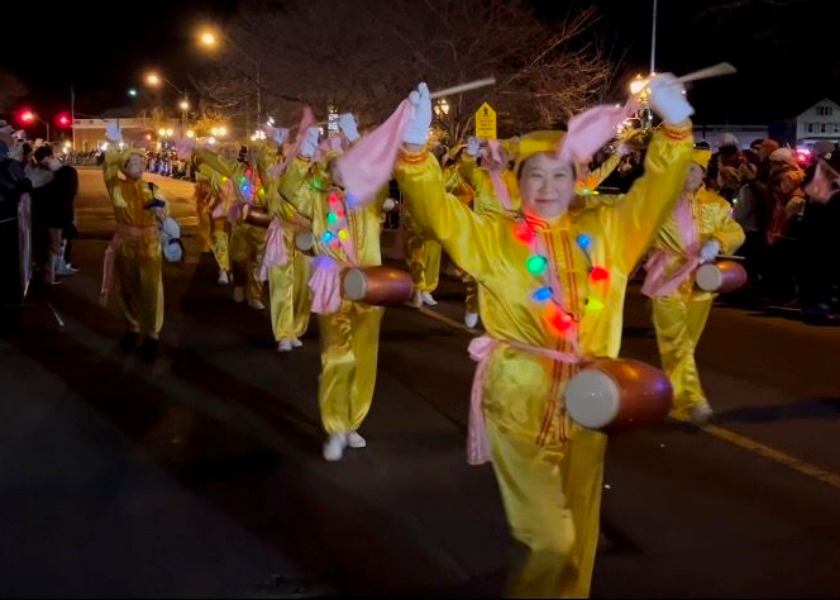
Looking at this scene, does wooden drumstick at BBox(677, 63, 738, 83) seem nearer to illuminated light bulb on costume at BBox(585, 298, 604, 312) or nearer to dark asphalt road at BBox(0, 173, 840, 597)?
illuminated light bulb on costume at BBox(585, 298, 604, 312)

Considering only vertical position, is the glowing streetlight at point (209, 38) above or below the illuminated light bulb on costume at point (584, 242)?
above

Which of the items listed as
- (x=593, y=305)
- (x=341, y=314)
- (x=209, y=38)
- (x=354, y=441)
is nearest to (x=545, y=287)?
(x=593, y=305)

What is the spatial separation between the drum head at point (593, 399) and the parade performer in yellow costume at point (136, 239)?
692 centimetres

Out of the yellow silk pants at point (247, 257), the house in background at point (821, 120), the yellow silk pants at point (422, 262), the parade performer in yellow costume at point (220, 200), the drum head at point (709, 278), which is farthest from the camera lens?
the house in background at point (821, 120)

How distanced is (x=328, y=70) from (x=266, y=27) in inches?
124

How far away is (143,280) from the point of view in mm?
10086

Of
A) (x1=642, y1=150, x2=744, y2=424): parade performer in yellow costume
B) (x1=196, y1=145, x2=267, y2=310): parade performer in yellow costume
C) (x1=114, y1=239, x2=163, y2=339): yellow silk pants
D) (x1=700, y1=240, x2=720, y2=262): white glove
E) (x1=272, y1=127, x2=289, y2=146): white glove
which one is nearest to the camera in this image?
(x1=700, y1=240, x2=720, y2=262): white glove

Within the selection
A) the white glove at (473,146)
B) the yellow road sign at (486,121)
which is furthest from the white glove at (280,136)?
the yellow road sign at (486,121)

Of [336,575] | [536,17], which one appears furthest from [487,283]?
[536,17]

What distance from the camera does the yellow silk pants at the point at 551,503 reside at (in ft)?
11.8

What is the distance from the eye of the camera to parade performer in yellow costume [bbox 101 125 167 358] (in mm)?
9812

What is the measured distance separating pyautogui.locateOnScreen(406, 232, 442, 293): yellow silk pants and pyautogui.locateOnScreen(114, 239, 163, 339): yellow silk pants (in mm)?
4014

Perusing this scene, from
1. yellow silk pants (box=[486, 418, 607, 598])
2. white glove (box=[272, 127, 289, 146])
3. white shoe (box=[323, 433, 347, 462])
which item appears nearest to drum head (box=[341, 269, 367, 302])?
white shoe (box=[323, 433, 347, 462])

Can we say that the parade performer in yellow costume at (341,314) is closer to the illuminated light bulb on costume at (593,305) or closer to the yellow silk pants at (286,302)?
the illuminated light bulb on costume at (593,305)
